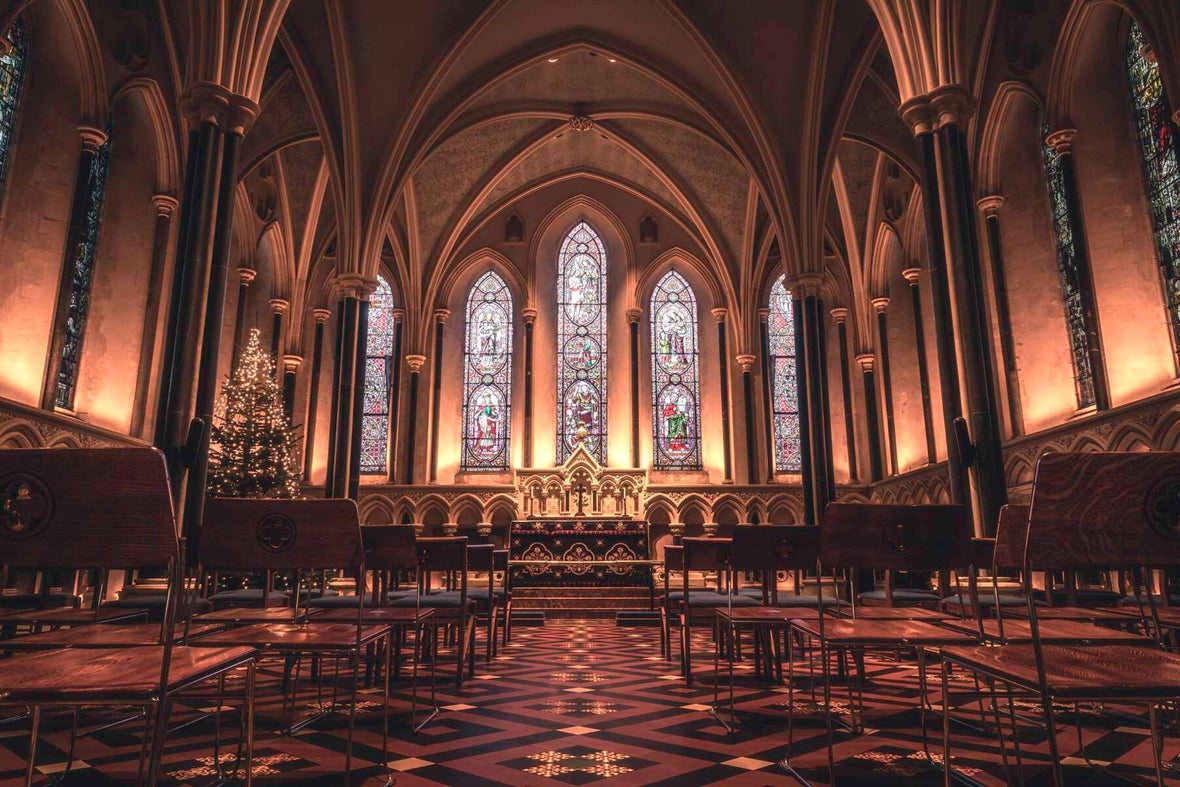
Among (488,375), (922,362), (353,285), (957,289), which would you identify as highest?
(353,285)

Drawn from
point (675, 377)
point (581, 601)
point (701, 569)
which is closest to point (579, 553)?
point (581, 601)

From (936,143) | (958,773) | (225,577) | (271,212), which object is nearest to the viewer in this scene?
(958,773)

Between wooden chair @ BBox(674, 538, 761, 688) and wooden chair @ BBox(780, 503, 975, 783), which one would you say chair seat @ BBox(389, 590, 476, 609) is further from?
wooden chair @ BBox(780, 503, 975, 783)

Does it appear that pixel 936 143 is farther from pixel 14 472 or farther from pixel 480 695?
pixel 14 472

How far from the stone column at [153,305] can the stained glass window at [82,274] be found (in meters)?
0.95

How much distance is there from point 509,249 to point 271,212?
19.1ft

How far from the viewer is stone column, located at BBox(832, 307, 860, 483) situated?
18328 millimetres

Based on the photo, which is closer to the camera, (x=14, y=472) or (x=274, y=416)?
(x=14, y=472)

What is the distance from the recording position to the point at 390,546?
484 cm

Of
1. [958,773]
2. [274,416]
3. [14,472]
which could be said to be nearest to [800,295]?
[274,416]

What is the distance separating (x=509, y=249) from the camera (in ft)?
65.2

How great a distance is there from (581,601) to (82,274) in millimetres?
9541

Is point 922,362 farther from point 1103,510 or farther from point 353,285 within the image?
point 1103,510

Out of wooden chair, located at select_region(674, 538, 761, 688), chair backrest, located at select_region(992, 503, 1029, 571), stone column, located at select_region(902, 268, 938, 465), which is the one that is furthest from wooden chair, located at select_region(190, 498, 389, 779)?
stone column, located at select_region(902, 268, 938, 465)
